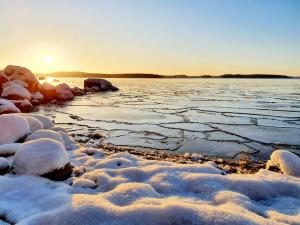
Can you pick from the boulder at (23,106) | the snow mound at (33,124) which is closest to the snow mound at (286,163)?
the snow mound at (33,124)

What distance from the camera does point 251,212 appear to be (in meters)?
3.00

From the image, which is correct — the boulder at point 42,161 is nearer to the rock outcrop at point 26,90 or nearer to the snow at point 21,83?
the rock outcrop at point 26,90

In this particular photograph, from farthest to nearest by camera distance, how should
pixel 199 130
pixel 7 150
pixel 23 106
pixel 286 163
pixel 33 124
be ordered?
pixel 23 106 < pixel 199 130 < pixel 33 124 < pixel 7 150 < pixel 286 163

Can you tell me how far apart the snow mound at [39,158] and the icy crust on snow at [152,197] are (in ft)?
0.57

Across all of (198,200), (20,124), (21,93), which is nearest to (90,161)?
(20,124)

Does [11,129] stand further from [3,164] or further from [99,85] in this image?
[99,85]

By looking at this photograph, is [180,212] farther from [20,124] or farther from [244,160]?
[20,124]

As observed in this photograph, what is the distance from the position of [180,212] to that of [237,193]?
980 mm

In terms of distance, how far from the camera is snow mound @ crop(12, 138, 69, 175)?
389 cm

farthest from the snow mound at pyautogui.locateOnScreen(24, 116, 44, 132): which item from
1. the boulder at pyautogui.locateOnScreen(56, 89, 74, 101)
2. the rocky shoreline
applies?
the boulder at pyautogui.locateOnScreen(56, 89, 74, 101)

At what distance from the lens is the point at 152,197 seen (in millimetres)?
3334

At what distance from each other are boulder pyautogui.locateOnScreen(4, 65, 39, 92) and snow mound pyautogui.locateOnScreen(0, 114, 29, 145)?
14.0 meters

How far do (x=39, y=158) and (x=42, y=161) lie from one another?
0.20 ft

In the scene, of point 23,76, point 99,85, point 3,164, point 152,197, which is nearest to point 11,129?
point 3,164
